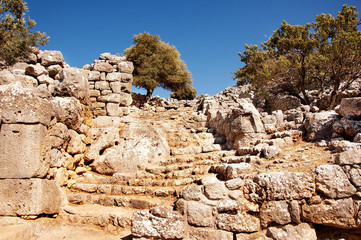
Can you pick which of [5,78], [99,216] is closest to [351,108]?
[99,216]

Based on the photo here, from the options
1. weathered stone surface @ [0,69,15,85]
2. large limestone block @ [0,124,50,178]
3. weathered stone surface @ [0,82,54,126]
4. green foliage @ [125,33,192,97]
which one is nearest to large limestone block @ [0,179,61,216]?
large limestone block @ [0,124,50,178]

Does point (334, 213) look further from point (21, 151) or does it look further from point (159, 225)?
point (21, 151)

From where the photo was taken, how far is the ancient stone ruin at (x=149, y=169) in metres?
3.79

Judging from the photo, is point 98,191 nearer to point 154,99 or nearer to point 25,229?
point 25,229

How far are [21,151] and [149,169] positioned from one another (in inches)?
123

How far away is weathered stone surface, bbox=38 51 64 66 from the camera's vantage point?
8250 millimetres

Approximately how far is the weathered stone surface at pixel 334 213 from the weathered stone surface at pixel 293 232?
0.46ft

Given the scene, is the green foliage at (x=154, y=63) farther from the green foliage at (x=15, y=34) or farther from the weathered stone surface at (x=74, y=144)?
the weathered stone surface at (x=74, y=144)

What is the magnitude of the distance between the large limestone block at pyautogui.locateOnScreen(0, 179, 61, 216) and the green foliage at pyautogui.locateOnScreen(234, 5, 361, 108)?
10991mm

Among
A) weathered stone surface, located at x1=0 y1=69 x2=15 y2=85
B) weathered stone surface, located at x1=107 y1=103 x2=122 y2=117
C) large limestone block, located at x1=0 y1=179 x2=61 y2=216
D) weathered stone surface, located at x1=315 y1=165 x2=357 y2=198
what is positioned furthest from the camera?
weathered stone surface, located at x1=107 y1=103 x2=122 y2=117

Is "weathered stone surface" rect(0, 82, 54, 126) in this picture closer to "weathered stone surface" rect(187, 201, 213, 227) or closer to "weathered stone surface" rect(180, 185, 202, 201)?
"weathered stone surface" rect(180, 185, 202, 201)

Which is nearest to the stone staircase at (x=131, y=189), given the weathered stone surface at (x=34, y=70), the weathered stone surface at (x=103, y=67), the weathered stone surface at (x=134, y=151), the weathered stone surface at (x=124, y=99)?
the weathered stone surface at (x=134, y=151)

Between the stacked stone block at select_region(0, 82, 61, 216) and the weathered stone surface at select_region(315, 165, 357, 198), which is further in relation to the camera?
the stacked stone block at select_region(0, 82, 61, 216)

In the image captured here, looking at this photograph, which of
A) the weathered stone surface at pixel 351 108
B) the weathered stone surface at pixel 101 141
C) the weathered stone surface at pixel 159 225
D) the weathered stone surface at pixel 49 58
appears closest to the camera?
the weathered stone surface at pixel 159 225
